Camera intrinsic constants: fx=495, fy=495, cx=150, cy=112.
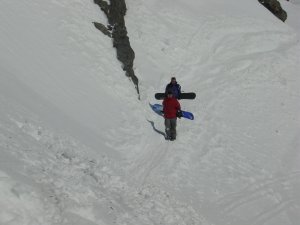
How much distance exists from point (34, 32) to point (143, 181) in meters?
7.06

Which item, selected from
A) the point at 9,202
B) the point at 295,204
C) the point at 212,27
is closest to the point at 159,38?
the point at 212,27

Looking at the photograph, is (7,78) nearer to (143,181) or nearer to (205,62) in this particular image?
(143,181)

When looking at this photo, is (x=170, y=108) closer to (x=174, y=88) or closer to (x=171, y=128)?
(x=171, y=128)

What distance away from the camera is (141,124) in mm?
16141

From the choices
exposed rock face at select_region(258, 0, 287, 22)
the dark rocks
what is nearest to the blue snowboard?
the dark rocks

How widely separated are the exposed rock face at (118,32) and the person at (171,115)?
8.55ft

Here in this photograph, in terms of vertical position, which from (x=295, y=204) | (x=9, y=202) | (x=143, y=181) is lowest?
(x=295, y=204)

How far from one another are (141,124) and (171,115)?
1.07m

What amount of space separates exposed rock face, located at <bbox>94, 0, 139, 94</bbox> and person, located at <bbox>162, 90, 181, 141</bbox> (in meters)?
2.61

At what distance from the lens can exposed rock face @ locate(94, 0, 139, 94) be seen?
19.4 m

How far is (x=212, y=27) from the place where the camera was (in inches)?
1098

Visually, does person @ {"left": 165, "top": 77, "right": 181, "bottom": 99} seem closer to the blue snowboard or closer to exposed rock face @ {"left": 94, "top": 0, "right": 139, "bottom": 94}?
the blue snowboard

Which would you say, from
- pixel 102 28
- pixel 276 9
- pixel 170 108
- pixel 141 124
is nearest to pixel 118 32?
pixel 102 28

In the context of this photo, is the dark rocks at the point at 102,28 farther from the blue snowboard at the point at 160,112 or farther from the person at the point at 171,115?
the person at the point at 171,115
